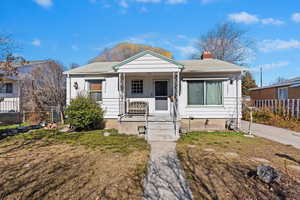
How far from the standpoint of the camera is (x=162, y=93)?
10.3 metres

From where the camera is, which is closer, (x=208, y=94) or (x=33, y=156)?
(x=33, y=156)

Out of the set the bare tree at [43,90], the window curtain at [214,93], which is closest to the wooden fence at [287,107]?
the window curtain at [214,93]

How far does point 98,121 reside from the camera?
948cm

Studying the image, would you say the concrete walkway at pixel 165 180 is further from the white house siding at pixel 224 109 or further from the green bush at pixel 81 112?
the green bush at pixel 81 112

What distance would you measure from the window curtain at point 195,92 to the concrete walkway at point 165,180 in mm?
4753

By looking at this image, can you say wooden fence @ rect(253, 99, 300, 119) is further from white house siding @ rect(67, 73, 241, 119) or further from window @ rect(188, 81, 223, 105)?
window @ rect(188, 81, 223, 105)

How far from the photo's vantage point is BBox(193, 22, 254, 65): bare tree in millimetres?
25125

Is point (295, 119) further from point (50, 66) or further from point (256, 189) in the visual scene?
point (50, 66)

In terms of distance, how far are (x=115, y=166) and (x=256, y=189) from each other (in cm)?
331

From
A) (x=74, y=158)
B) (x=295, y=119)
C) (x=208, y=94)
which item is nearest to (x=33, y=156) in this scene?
(x=74, y=158)

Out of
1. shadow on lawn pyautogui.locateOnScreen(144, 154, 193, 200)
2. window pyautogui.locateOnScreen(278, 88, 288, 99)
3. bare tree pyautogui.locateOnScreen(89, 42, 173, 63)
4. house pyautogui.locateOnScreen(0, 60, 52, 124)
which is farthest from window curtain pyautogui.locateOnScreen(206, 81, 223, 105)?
bare tree pyautogui.locateOnScreen(89, 42, 173, 63)

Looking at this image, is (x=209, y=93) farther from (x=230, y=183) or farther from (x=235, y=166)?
(x=230, y=183)

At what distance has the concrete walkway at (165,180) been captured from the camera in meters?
3.08

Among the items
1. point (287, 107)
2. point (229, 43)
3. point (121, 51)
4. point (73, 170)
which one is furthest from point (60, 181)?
point (121, 51)
